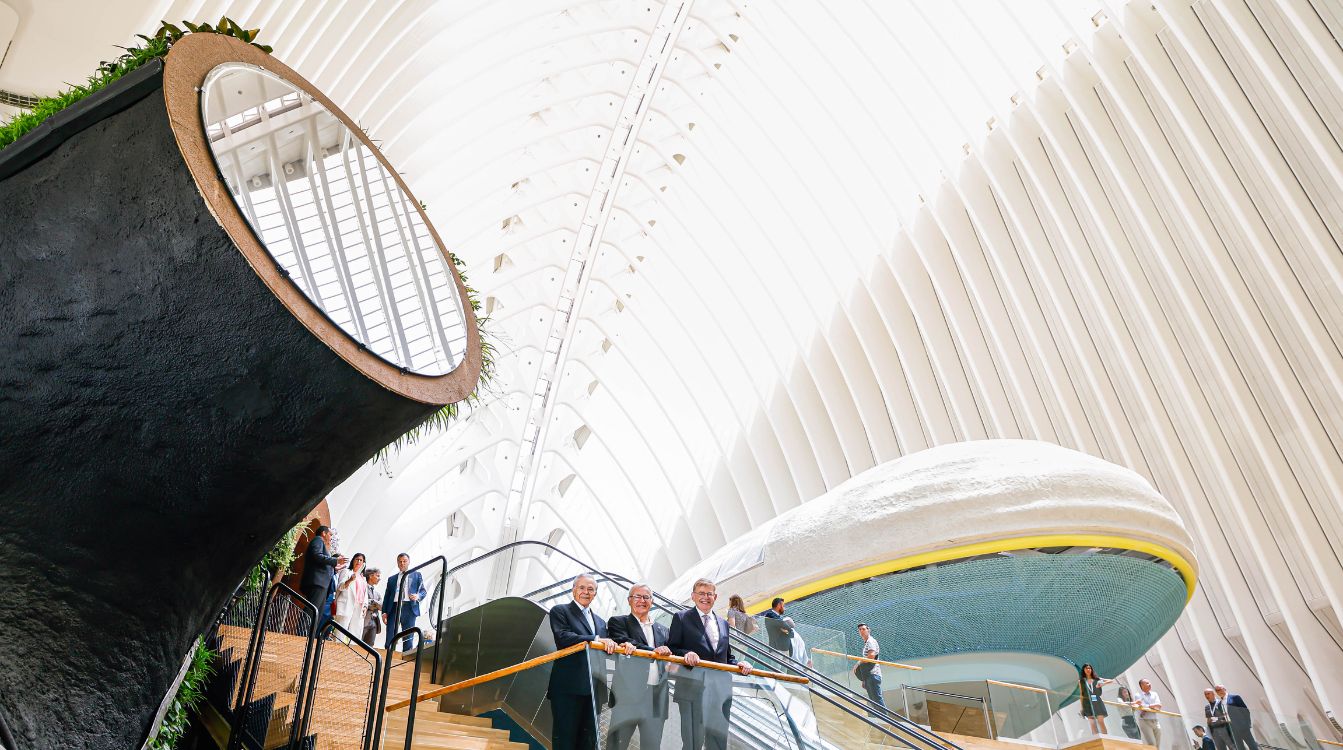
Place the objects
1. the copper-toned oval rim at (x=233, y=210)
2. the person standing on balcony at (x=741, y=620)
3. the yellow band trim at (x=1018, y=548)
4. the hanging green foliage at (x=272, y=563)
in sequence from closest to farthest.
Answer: the copper-toned oval rim at (x=233, y=210), the hanging green foliage at (x=272, y=563), the person standing on balcony at (x=741, y=620), the yellow band trim at (x=1018, y=548)

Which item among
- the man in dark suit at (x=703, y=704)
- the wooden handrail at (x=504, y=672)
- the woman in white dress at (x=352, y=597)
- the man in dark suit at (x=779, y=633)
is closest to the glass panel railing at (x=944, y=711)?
the man in dark suit at (x=779, y=633)

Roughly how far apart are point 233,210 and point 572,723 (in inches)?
126

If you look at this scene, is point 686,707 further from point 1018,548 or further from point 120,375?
point 1018,548

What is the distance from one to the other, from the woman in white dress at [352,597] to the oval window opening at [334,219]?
6.77 m

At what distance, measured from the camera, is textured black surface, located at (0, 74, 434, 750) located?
10.0 feet

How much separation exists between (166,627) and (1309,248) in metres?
17.8

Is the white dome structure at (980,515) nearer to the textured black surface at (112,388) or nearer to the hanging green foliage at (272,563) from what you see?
the hanging green foliage at (272,563)

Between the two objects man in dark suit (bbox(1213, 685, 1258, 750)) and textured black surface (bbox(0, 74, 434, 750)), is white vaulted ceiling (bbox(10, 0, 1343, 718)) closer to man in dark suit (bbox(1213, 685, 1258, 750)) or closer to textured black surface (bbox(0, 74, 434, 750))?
textured black surface (bbox(0, 74, 434, 750))

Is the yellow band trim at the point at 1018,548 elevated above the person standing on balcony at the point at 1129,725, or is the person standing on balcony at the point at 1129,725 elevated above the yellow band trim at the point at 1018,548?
the yellow band trim at the point at 1018,548

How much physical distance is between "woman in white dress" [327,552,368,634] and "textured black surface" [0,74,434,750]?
7051 millimetres

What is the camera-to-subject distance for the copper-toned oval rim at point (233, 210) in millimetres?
3053

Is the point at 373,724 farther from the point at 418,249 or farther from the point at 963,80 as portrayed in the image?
the point at 963,80

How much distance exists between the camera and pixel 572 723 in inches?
199

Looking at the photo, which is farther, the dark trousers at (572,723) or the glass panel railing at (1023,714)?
the glass panel railing at (1023,714)
